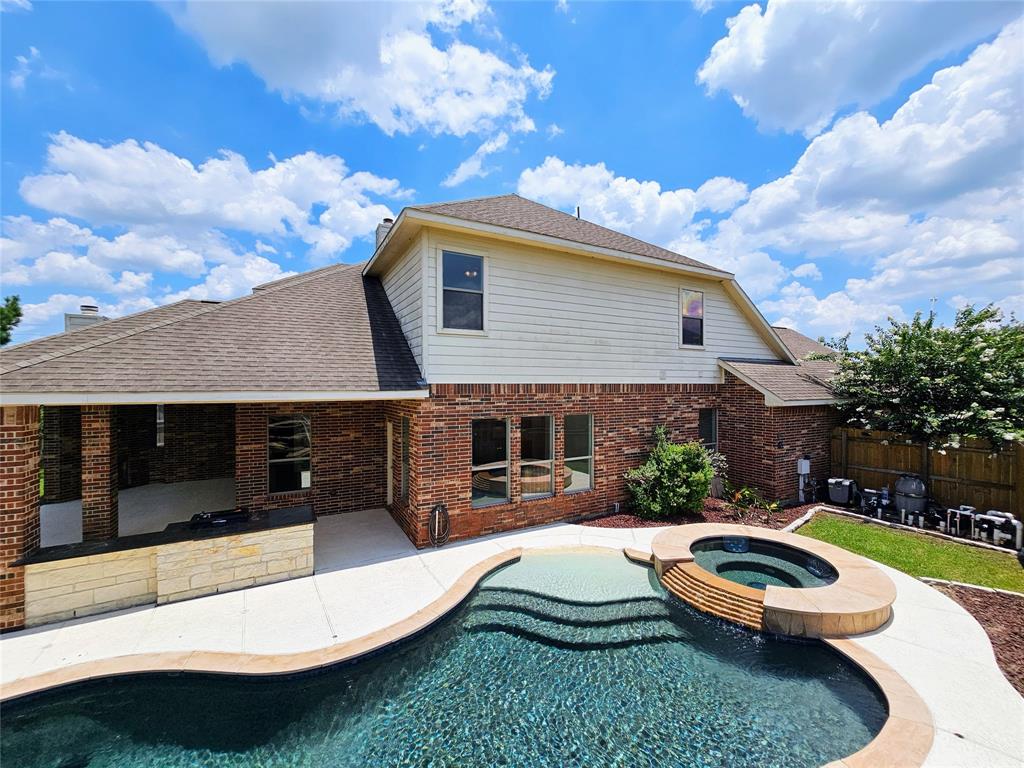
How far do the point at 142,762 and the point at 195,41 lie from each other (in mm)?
11278

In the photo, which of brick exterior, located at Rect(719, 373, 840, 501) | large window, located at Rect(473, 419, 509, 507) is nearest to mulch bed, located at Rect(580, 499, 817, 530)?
brick exterior, located at Rect(719, 373, 840, 501)

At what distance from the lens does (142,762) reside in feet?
11.1

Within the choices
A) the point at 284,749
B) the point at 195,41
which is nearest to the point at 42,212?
the point at 195,41

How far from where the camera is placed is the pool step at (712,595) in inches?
212

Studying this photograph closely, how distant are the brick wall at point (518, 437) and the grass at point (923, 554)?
3.71m

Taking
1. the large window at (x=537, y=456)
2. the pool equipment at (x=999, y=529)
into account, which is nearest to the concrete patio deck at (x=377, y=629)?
the large window at (x=537, y=456)

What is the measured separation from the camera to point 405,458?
8648mm

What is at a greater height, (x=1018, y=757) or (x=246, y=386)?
(x=246, y=386)

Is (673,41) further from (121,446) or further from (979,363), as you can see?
(121,446)

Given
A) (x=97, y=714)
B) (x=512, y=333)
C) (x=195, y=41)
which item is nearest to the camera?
(x=97, y=714)

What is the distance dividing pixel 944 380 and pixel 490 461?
10860mm

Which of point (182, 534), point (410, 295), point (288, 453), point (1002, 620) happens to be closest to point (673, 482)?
point (1002, 620)

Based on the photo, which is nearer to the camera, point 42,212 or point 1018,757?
point 1018,757

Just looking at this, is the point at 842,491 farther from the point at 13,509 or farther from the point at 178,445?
the point at 178,445
